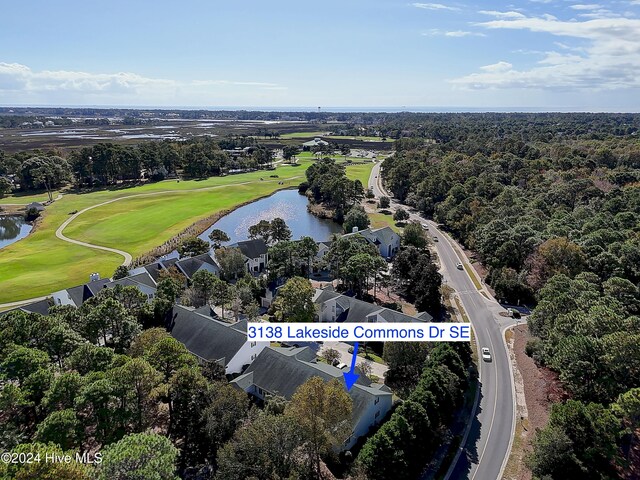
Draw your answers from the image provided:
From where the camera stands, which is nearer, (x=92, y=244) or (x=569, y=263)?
(x=569, y=263)

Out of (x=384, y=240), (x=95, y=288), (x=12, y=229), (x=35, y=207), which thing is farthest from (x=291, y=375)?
(x=35, y=207)

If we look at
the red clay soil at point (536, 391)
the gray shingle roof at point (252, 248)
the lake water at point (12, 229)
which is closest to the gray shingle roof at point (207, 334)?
the gray shingle roof at point (252, 248)

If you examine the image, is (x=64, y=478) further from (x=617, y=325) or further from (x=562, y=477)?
(x=617, y=325)

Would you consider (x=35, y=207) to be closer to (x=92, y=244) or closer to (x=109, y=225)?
(x=109, y=225)

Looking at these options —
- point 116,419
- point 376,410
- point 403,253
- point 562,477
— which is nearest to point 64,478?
point 116,419

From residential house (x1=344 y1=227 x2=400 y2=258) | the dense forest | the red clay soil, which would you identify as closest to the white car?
the red clay soil

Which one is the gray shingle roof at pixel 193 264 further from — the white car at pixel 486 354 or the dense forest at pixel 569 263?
the dense forest at pixel 569 263
